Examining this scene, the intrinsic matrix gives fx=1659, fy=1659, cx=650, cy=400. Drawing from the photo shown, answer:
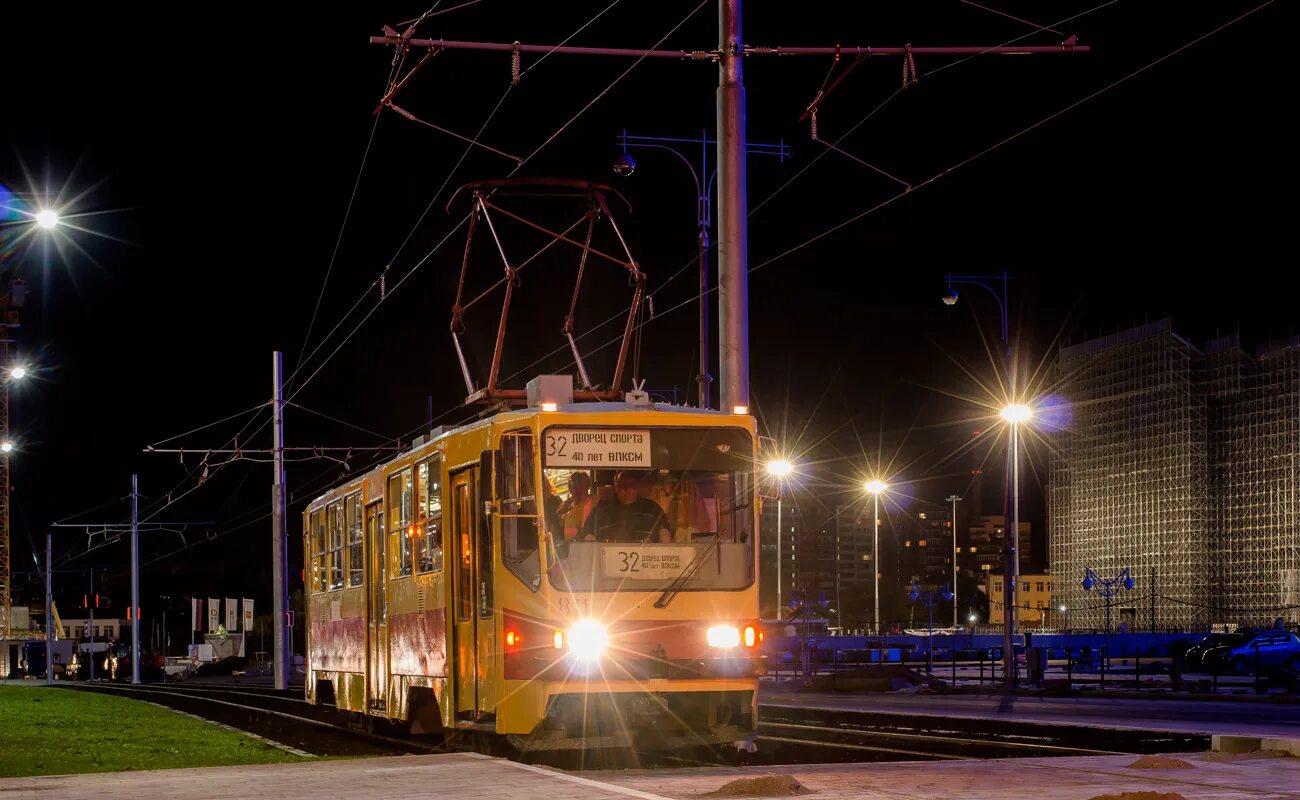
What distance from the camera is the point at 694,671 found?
48.3ft

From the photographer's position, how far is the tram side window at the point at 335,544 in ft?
76.5

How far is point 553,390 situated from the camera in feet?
50.2

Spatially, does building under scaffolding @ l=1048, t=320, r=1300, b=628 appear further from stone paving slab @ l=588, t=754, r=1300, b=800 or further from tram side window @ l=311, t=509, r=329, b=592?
stone paving slab @ l=588, t=754, r=1300, b=800

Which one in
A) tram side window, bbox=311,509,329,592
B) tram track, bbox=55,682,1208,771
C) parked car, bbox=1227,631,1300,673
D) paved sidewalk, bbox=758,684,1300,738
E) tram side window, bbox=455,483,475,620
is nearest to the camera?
tram side window, bbox=455,483,475,620

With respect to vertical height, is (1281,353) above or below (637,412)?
above

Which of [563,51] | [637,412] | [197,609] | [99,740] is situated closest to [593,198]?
[563,51]

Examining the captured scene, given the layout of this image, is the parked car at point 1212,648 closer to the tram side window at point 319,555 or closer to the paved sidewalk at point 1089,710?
the paved sidewalk at point 1089,710

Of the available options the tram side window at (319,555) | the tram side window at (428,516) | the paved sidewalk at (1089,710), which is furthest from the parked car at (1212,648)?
the tram side window at (428,516)

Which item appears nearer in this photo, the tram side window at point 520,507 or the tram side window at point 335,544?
the tram side window at point 520,507

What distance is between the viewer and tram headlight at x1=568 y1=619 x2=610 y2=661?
47.2 ft

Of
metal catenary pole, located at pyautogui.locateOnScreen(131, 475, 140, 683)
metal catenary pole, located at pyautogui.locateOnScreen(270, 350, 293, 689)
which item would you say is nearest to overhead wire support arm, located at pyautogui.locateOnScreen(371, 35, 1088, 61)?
metal catenary pole, located at pyautogui.locateOnScreen(270, 350, 293, 689)

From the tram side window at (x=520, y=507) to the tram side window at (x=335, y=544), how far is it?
8.96 metres

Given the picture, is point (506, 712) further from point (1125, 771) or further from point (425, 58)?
point (425, 58)

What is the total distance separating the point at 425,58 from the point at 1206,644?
53268 mm
